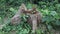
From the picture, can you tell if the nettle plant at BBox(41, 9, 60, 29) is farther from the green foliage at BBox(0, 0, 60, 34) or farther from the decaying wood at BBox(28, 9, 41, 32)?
the decaying wood at BBox(28, 9, 41, 32)

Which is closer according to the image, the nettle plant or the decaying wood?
the decaying wood

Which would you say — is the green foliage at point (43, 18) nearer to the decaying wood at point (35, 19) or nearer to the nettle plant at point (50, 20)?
the nettle plant at point (50, 20)

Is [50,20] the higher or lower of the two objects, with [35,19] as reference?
lower

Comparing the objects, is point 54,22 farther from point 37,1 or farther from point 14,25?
point 37,1

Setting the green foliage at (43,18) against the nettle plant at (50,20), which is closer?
the green foliage at (43,18)

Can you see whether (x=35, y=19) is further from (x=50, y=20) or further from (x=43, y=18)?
(x=50, y=20)

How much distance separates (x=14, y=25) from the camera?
23.2 ft

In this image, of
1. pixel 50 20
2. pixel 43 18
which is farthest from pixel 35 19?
pixel 50 20

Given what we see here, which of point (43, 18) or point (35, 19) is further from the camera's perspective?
point (43, 18)

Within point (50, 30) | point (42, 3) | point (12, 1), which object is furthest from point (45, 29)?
point (12, 1)

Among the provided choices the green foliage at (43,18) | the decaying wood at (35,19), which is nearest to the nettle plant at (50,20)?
the green foliage at (43,18)

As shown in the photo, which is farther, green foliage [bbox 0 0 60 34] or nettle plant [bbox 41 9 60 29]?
nettle plant [bbox 41 9 60 29]

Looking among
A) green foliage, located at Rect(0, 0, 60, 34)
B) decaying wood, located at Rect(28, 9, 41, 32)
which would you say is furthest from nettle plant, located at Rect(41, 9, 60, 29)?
decaying wood, located at Rect(28, 9, 41, 32)

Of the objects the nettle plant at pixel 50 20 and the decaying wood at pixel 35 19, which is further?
the nettle plant at pixel 50 20
